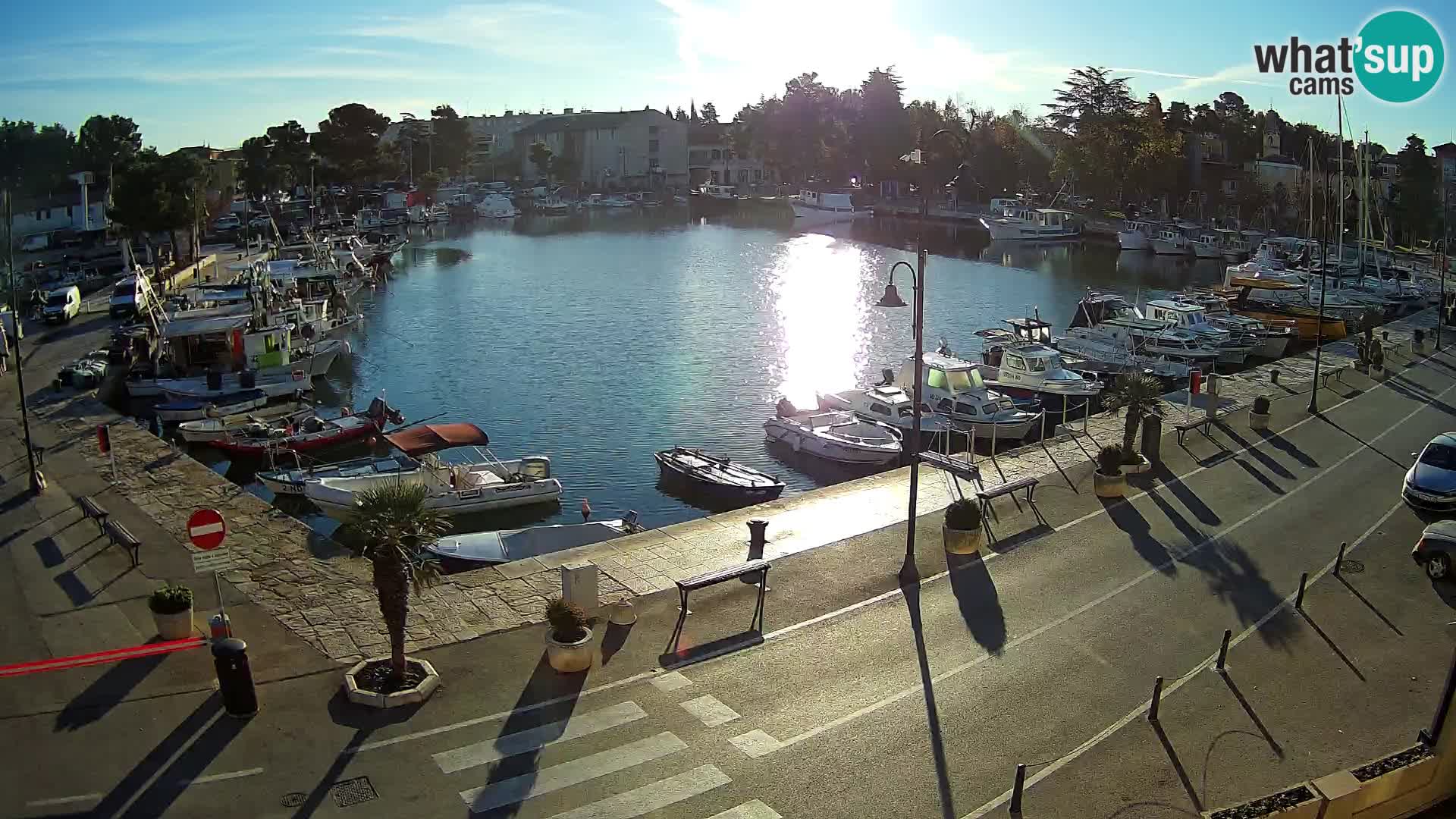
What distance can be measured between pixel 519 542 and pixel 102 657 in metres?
10.2

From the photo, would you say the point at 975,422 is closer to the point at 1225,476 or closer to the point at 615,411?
the point at 1225,476

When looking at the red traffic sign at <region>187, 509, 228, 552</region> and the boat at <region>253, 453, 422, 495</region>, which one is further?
the boat at <region>253, 453, 422, 495</region>

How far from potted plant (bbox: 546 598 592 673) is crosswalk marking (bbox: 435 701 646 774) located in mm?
1200

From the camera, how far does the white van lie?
174ft

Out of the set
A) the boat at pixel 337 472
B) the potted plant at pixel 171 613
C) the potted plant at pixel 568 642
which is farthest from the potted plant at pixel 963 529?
the boat at pixel 337 472

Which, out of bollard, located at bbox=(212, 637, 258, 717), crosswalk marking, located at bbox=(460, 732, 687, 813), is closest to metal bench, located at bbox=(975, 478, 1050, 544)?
crosswalk marking, located at bbox=(460, 732, 687, 813)

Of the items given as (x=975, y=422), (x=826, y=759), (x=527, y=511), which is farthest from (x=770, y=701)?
(x=975, y=422)

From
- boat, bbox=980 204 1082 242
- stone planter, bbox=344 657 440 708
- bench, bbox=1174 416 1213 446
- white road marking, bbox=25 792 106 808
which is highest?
boat, bbox=980 204 1082 242

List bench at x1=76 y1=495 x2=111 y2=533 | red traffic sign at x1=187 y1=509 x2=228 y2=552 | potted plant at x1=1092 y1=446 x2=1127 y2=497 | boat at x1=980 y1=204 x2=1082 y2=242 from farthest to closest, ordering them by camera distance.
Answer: boat at x1=980 y1=204 x2=1082 y2=242 < potted plant at x1=1092 y1=446 x2=1127 y2=497 < bench at x1=76 y1=495 x2=111 y2=533 < red traffic sign at x1=187 y1=509 x2=228 y2=552

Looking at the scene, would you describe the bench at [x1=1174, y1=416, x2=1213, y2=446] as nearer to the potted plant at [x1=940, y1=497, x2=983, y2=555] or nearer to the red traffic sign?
the potted plant at [x1=940, y1=497, x2=983, y2=555]

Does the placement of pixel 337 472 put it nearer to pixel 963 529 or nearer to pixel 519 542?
pixel 519 542

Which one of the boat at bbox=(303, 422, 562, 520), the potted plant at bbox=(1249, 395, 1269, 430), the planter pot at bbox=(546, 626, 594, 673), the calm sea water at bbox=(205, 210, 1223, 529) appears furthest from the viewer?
the calm sea water at bbox=(205, 210, 1223, 529)

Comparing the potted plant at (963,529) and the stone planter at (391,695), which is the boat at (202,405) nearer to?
the stone planter at (391,695)

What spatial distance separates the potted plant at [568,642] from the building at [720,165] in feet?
530
